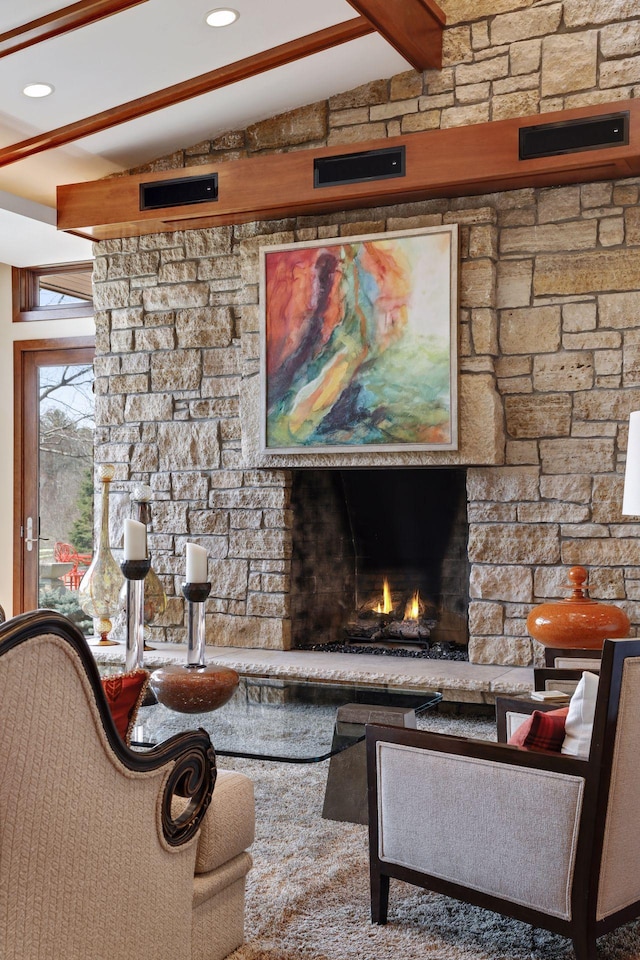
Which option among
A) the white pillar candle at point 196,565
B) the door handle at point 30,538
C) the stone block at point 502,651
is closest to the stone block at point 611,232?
the stone block at point 502,651

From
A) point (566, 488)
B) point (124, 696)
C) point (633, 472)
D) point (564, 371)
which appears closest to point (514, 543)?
point (566, 488)

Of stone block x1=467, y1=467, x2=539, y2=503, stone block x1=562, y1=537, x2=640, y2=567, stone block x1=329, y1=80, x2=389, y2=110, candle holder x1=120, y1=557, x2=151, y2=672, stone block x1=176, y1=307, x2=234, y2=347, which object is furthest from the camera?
stone block x1=176, y1=307, x2=234, y2=347

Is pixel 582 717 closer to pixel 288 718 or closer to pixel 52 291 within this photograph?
pixel 288 718

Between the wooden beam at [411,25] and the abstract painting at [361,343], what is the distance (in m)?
0.89

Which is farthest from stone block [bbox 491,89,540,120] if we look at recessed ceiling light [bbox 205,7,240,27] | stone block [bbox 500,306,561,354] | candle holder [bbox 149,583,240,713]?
candle holder [bbox 149,583,240,713]

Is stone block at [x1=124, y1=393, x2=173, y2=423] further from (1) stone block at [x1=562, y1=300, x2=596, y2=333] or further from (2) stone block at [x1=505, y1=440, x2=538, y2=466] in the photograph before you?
(1) stone block at [x1=562, y1=300, x2=596, y2=333]

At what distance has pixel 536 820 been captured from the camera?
2178mm

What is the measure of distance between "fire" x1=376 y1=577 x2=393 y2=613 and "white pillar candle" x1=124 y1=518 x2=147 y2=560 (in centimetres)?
279

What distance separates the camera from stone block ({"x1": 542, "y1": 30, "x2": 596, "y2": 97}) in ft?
15.4

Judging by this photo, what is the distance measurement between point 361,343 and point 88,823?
3658mm

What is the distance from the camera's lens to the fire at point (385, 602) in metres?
5.63

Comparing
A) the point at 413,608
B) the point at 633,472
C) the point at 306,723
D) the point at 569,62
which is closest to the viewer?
the point at 306,723

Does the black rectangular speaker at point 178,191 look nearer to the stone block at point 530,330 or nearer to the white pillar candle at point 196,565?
the stone block at point 530,330

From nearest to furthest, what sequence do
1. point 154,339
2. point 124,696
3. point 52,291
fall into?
point 124,696
point 154,339
point 52,291
